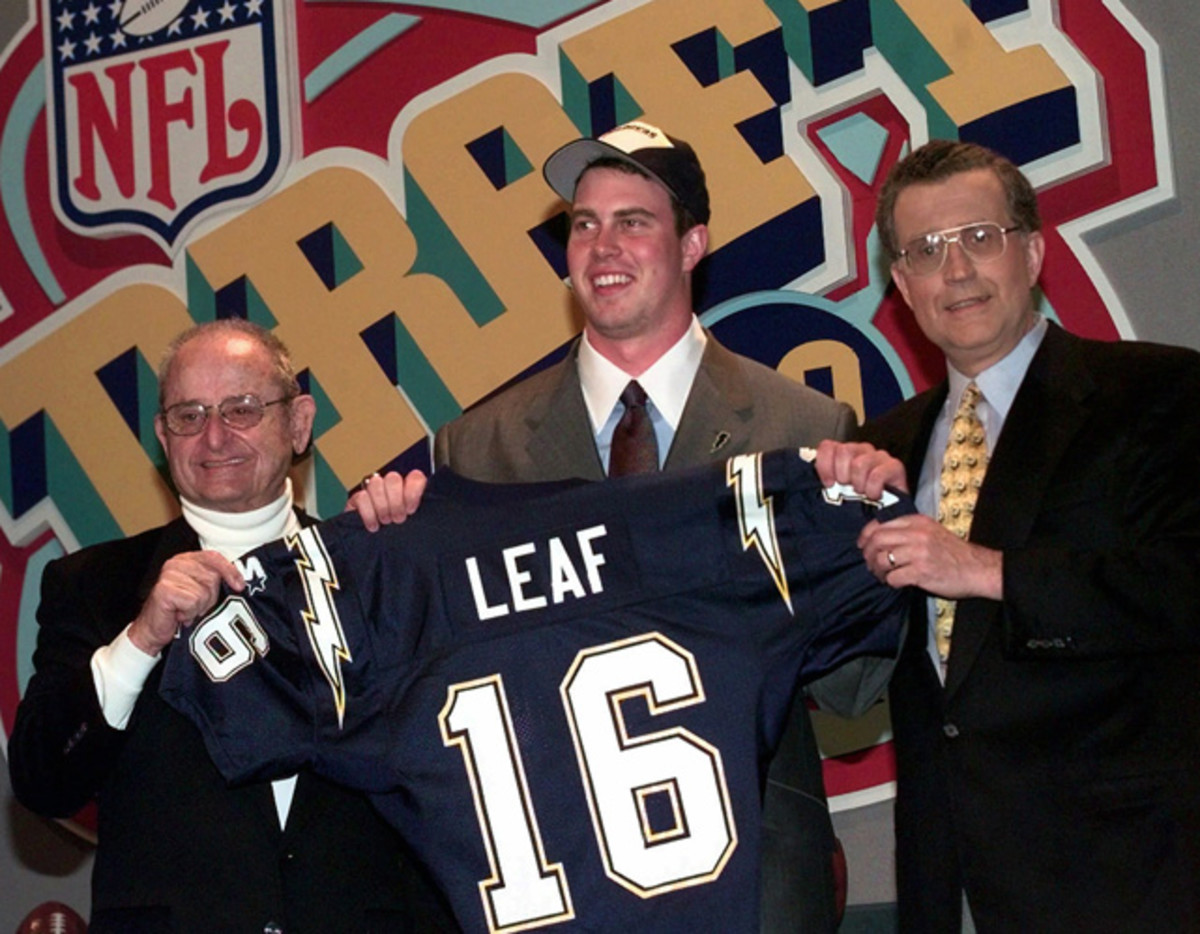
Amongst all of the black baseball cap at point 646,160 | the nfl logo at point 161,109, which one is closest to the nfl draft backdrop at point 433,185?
the nfl logo at point 161,109

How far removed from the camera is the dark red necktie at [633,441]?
252cm

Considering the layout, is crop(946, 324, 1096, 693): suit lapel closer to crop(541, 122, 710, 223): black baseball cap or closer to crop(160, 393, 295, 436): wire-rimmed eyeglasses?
crop(541, 122, 710, 223): black baseball cap

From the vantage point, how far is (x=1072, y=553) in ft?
7.11

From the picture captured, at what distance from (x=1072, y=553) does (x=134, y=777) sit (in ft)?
4.69

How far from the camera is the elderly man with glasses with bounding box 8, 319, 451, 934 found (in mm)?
2332

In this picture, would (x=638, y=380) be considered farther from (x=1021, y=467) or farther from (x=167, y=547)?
(x=167, y=547)

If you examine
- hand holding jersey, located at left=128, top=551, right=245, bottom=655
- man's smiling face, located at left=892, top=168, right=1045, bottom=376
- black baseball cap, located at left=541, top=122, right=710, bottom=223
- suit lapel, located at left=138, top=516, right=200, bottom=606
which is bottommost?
hand holding jersey, located at left=128, top=551, right=245, bottom=655

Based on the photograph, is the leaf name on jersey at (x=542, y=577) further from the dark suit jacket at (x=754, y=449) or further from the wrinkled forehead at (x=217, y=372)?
the wrinkled forehead at (x=217, y=372)

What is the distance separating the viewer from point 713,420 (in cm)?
252

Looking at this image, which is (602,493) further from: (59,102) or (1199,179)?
(59,102)

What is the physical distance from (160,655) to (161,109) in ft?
8.28

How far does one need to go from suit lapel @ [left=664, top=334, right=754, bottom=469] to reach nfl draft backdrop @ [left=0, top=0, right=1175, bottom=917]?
1.17 meters

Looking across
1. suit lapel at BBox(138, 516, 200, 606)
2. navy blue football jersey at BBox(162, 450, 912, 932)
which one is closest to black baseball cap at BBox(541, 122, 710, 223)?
navy blue football jersey at BBox(162, 450, 912, 932)

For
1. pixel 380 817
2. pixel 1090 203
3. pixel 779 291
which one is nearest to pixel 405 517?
pixel 380 817
